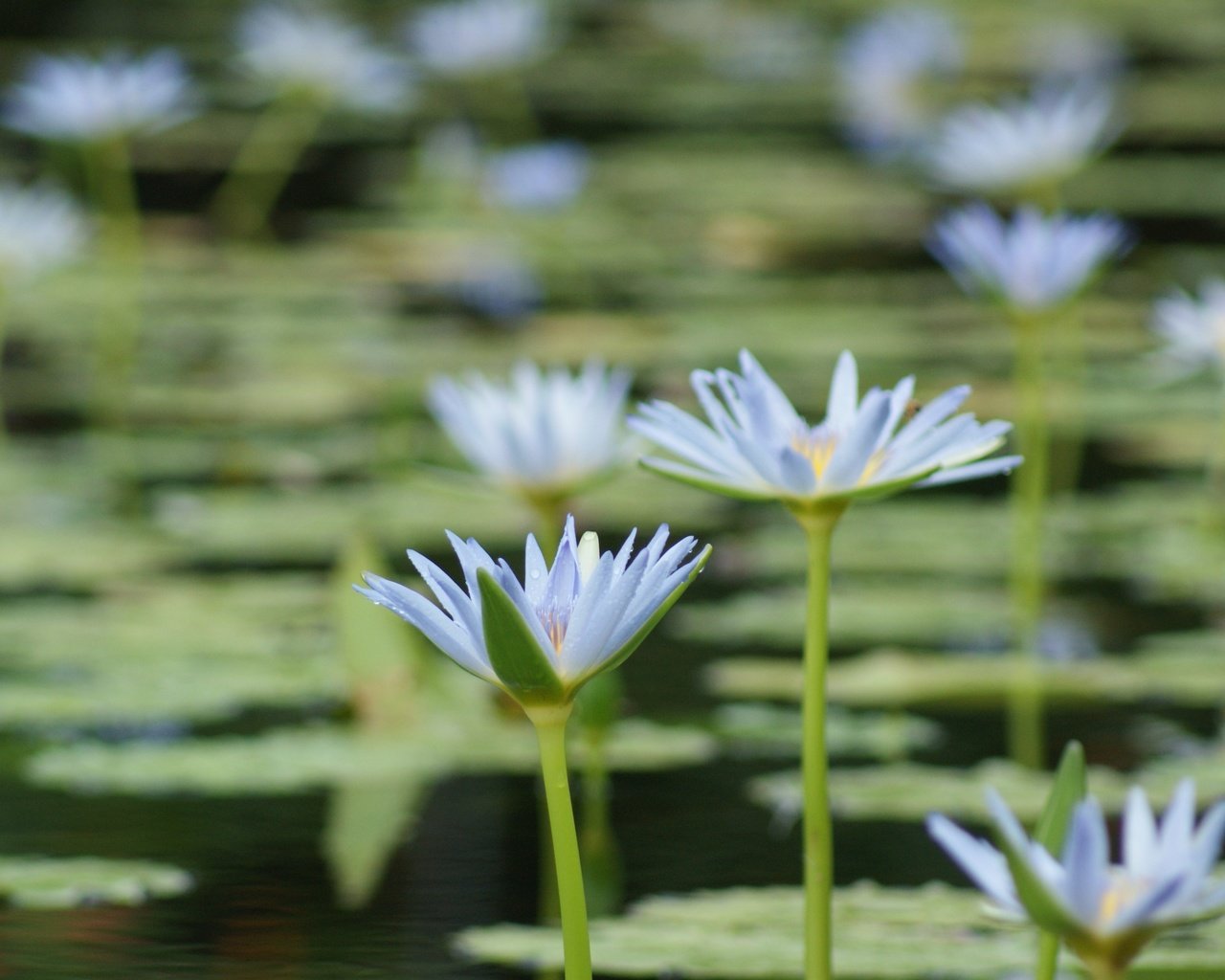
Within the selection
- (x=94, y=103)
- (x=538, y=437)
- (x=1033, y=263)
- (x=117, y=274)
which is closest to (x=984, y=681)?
(x=1033, y=263)

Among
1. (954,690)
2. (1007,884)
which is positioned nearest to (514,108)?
(954,690)

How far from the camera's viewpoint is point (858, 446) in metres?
1.16

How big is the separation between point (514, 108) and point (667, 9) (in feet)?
15.2

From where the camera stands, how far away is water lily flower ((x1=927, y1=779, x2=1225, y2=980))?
0.88m

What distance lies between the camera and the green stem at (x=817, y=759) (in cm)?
117

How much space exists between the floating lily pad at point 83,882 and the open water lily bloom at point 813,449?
633mm

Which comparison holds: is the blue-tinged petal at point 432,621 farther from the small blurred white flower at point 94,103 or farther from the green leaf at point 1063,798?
the small blurred white flower at point 94,103

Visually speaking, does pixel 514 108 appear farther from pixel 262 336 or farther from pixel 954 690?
pixel 954 690

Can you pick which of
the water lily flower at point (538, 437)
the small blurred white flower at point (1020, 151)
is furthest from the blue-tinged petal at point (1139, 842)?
the small blurred white flower at point (1020, 151)

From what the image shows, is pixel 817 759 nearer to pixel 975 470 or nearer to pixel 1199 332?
pixel 975 470

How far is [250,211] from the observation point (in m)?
Answer: 5.97

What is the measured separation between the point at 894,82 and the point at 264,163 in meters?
2.22

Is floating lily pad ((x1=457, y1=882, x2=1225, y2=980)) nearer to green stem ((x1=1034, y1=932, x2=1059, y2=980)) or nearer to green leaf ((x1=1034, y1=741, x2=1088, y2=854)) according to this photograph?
green stem ((x1=1034, y1=932, x2=1059, y2=980))

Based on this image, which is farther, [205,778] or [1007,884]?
[205,778]
